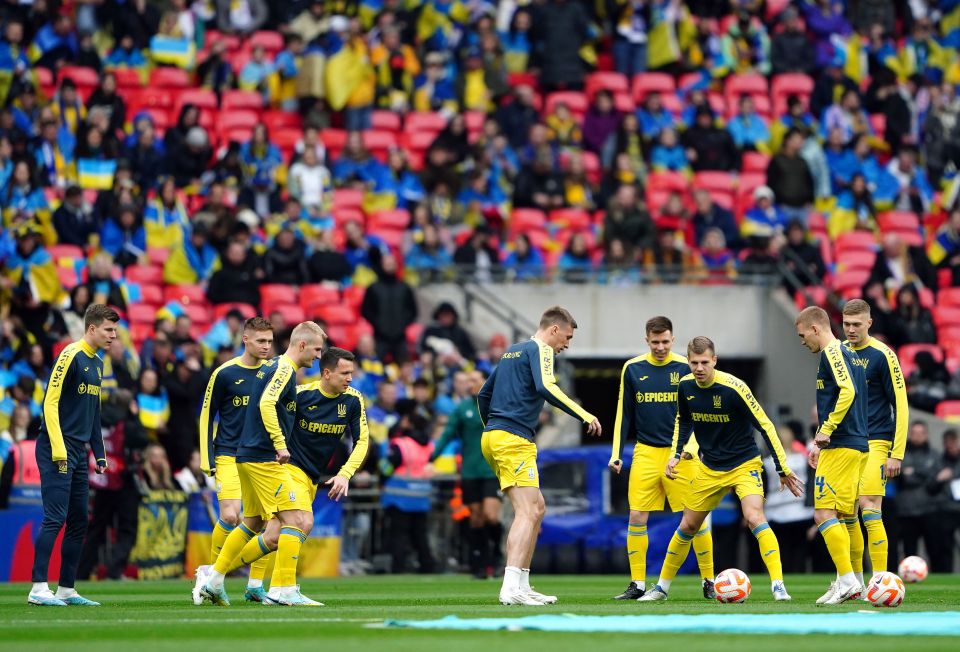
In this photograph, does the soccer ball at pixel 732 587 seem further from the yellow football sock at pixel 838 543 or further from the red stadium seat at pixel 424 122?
the red stadium seat at pixel 424 122

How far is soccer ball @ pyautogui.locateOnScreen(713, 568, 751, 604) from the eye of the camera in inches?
550

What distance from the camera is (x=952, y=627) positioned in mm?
10766

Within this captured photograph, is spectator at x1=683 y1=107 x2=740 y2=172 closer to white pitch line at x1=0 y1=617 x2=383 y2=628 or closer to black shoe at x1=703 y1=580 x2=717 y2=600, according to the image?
black shoe at x1=703 y1=580 x2=717 y2=600

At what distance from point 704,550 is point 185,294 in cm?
1126

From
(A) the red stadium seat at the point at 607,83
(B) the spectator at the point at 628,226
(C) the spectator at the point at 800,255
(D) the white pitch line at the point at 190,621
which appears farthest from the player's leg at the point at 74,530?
(A) the red stadium seat at the point at 607,83

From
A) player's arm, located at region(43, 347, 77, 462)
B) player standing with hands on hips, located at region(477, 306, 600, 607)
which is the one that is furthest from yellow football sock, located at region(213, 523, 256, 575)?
player standing with hands on hips, located at region(477, 306, 600, 607)

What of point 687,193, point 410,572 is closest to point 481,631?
point 410,572

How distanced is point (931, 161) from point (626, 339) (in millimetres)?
7933

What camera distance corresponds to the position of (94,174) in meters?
25.2

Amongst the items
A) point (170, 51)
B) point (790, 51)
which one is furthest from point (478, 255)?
point (790, 51)

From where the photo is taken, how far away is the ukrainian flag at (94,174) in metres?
25.2

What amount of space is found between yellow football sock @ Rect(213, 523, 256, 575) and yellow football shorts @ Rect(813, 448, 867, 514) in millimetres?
4814

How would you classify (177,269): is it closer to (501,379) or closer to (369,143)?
(369,143)

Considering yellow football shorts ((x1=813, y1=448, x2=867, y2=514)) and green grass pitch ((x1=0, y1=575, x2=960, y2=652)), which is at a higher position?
yellow football shorts ((x1=813, y1=448, x2=867, y2=514))
